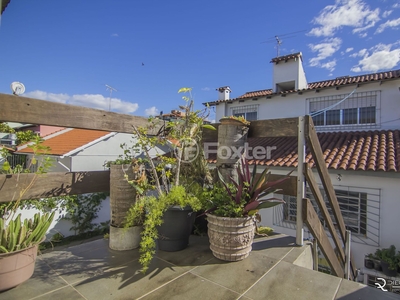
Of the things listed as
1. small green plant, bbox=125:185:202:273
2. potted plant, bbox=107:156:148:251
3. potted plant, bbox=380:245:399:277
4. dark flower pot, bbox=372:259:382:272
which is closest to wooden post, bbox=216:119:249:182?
small green plant, bbox=125:185:202:273

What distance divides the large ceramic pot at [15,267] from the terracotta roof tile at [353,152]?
4.46m

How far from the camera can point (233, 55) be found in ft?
25.8

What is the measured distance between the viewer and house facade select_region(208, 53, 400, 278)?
19.6ft

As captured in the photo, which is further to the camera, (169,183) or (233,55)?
(233,55)

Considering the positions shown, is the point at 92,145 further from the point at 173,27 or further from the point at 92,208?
the point at 173,27

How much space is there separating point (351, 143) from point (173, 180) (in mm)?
7574

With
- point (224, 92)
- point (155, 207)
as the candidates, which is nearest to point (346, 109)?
point (224, 92)

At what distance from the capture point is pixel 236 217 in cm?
185

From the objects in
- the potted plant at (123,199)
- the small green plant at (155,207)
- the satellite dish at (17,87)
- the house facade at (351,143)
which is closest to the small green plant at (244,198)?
the small green plant at (155,207)

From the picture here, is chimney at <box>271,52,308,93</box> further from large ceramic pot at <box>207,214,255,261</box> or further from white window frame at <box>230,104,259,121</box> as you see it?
large ceramic pot at <box>207,214,255,261</box>

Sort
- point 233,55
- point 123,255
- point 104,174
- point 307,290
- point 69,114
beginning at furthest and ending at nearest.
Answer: point 233,55 < point 104,174 < point 123,255 < point 69,114 < point 307,290

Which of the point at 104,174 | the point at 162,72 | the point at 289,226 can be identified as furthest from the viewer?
the point at 162,72

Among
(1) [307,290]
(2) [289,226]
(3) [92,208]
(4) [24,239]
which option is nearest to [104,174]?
(4) [24,239]

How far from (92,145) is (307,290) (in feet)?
32.9
